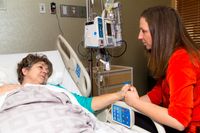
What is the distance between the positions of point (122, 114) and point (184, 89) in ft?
1.35

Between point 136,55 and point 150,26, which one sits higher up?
point 150,26

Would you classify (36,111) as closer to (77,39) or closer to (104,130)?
(104,130)

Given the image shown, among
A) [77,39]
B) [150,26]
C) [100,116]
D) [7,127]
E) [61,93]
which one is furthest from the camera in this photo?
[77,39]

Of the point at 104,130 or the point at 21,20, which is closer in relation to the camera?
the point at 104,130

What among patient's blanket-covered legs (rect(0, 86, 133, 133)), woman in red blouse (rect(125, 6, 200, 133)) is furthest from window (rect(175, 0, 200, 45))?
patient's blanket-covered legs (rect(0, 86, 133, 133))

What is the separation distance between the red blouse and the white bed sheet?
89 centimetres

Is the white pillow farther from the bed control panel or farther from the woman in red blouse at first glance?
the woman in red blouse

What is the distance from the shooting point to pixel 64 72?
2.00m

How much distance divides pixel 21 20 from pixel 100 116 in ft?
4.51

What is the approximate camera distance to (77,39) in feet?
9.22

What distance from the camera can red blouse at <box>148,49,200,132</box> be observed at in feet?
3.92

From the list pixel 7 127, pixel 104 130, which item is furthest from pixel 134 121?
pixel 7 127

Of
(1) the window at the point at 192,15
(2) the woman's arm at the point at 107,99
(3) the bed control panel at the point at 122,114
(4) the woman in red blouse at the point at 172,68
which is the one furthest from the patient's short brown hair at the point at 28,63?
(1) the window at the point at 192,15

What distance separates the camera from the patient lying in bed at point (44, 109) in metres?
1.17
